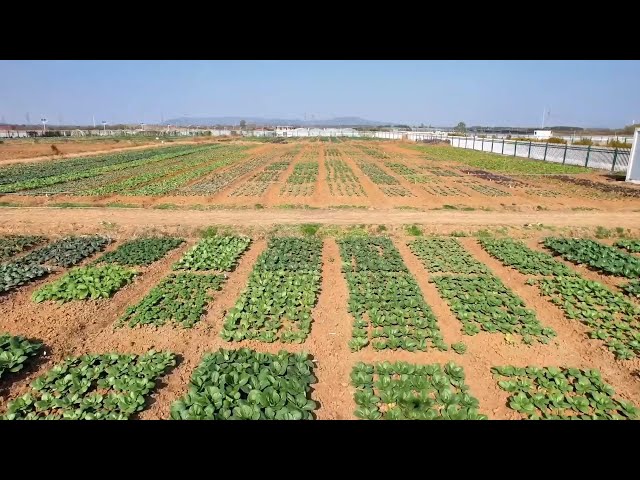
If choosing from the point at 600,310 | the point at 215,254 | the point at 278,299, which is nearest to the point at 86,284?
the point at 215,254

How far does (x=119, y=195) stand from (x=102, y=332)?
54.8 ft

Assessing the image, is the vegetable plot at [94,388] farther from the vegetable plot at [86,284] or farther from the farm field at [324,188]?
the farm field at [324,188]

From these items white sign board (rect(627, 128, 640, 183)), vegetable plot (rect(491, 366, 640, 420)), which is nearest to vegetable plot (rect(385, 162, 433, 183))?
white sign board (rect(627, 128, 640, 183))

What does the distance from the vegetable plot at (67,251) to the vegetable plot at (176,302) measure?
12.1ft

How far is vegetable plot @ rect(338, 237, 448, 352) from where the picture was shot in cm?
797

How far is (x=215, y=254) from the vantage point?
41.5ft

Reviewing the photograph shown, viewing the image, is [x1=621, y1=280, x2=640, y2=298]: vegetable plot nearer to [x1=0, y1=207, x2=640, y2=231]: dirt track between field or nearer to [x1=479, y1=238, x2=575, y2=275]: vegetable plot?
[x1=479, y1=238, x2=575, y2=275]: vegetable plot

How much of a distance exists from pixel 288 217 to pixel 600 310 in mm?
11665

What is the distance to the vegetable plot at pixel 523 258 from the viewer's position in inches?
450

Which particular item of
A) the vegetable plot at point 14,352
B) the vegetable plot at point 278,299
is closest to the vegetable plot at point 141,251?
the vegetable plot at point 278,299

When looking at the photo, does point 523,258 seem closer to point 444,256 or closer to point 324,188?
point 444,256

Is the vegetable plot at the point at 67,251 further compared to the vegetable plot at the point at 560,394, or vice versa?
the vegetable plot at the point at 67,251

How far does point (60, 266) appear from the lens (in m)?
11.9
